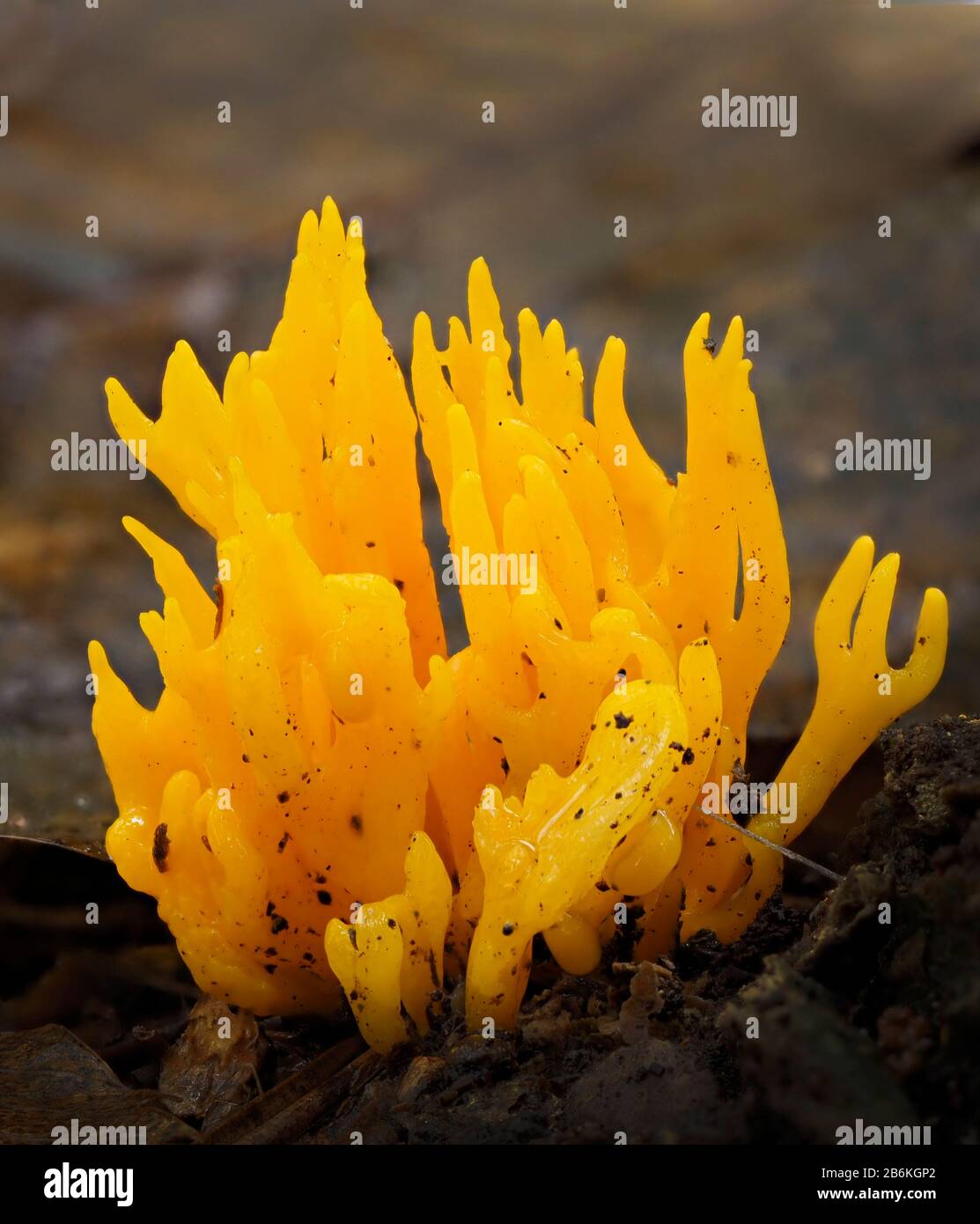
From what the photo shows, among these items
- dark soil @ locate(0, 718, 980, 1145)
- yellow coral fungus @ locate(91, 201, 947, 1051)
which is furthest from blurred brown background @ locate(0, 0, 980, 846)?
dark soil @ locate(0, 718, 980, 1145)

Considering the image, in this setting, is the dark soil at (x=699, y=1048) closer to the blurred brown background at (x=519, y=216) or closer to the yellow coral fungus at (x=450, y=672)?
the yellow coral fungus at (x=450, y=672)

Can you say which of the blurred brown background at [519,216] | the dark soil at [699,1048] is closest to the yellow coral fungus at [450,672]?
the dark soil at [699,1048]

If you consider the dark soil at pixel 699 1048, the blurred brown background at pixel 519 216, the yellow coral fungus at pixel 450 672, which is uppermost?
the blurred brown background at pixel 519 216

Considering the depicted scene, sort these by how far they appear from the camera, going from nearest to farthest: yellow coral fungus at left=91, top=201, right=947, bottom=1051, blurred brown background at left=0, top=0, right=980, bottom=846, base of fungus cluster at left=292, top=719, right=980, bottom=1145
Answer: base of fungus cluster at left=292, top=719, right=980, bottom=1145 → yellow coral fungus at left=91, top=201, right=947, bottom=1051 → blurred brown background at left=0, top=0, right=980, bottom=846

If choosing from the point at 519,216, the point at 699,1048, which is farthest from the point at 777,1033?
the point at 519,216

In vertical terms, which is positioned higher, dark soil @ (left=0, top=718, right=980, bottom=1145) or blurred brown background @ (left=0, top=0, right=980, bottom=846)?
blurred brown background @ (left=0, top=0, right=980, bottom=846)

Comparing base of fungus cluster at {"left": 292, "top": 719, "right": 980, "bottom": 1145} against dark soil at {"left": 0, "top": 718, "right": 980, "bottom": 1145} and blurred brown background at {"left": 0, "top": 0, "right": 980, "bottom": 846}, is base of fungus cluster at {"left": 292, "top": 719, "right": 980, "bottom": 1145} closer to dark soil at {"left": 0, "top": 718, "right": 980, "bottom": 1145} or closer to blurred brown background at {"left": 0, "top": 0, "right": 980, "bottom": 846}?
dark soil at {"left": 0, "top": 718, "right": 980, "bottom": 1145}
